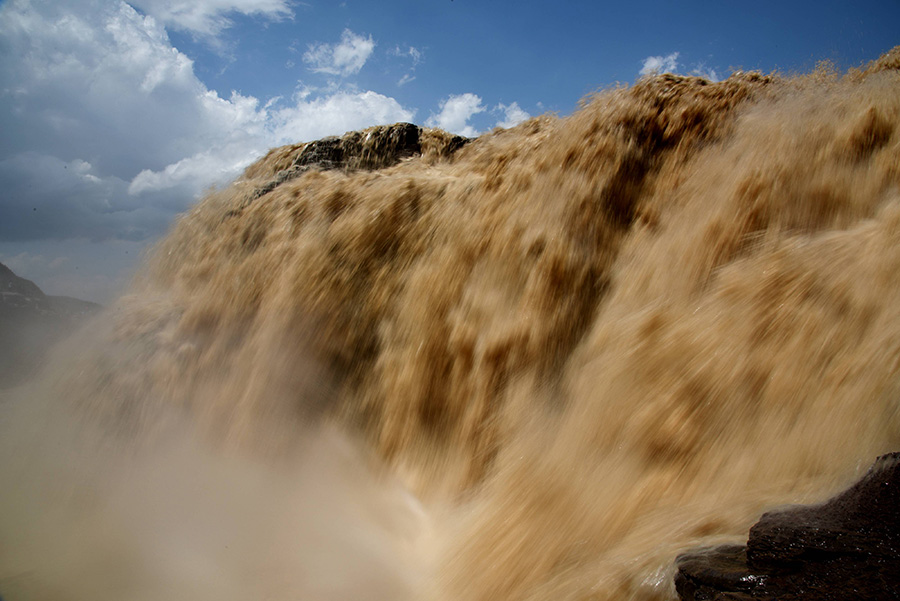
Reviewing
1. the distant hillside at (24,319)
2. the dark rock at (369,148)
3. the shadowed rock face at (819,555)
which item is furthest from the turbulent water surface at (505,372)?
the distant hillside at (24,319)

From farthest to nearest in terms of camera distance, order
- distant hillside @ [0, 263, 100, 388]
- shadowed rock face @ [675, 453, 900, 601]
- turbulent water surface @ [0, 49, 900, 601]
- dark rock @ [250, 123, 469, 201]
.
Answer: distant hillside @ [0, 263, 100, 388]
dark rock @ [250, 123, 469, 201]
turbulent water surface @ [0, 49, 900, 601]
shadowed rock face @ [675, 453, 900, 601]

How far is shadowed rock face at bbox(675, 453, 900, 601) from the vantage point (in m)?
1.37

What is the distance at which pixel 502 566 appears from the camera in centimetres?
258

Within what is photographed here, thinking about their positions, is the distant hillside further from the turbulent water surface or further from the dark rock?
the turbulent water surface

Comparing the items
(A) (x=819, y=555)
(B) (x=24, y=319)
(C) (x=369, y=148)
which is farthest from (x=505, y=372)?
(B) (x=24, y=319)

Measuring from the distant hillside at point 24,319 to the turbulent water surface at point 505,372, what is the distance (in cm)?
524

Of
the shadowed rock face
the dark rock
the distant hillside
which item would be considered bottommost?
the shadowed rock face

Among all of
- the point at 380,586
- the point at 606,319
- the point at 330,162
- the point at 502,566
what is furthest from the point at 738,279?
the point at 330,162

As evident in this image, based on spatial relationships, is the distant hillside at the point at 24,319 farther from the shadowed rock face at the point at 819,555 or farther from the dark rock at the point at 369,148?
the shadowed rock face at the point at 819,555

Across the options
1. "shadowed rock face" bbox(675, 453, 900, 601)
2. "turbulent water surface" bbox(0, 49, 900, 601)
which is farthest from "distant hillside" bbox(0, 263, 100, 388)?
"shadowed rock face" bbox(675, 453, 900, 601)

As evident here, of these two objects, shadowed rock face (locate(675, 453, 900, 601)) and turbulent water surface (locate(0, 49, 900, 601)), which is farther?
turbulent water surface (locate(0, 49, 900, 601))

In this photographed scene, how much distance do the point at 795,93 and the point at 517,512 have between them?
129 inches

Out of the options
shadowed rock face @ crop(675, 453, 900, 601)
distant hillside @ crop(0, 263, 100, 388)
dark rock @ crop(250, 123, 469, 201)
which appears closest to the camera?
shadowed rock face @ crop(675, 453, 900, 601)

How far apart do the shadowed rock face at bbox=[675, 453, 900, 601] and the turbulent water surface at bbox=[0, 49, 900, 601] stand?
12 centimetres
